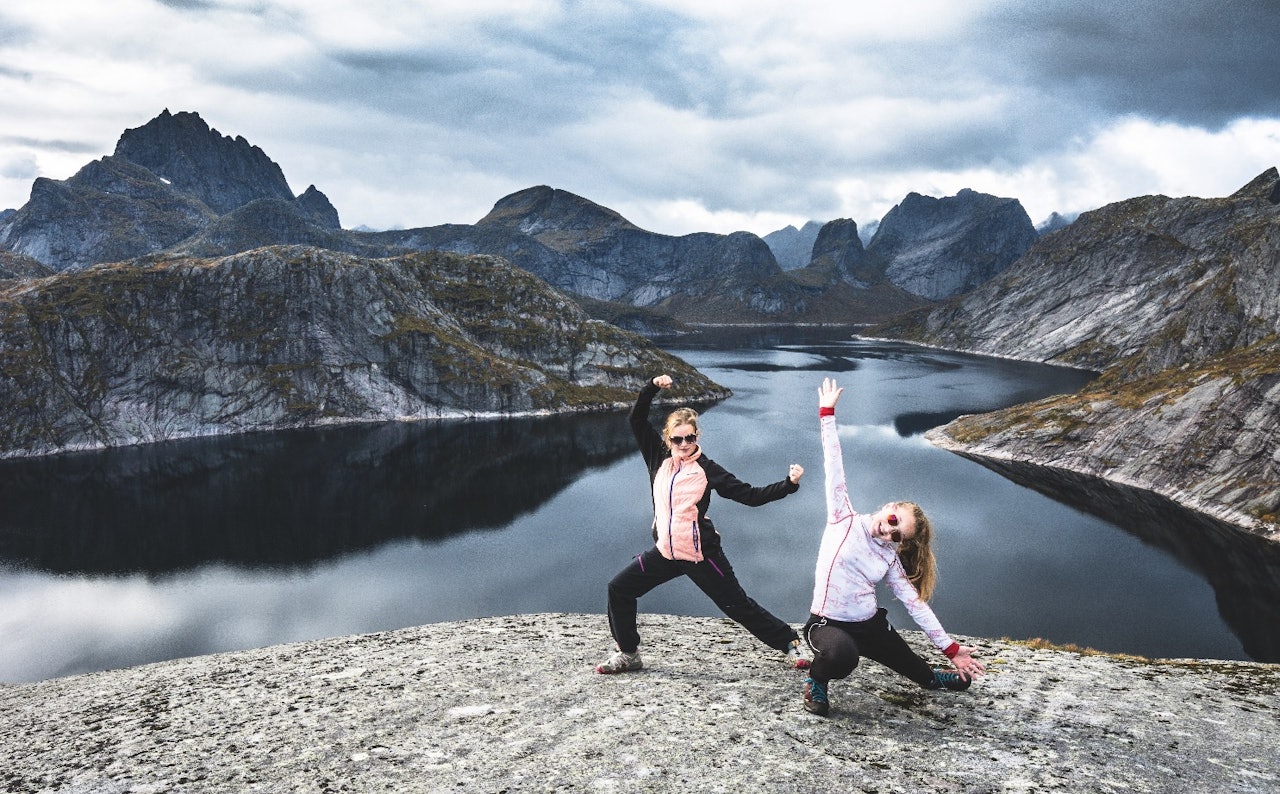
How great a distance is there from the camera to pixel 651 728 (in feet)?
34.7

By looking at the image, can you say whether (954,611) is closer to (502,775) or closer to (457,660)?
(457,660)

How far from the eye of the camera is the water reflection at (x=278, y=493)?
2793 inches

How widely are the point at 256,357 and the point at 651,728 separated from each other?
176628 mm

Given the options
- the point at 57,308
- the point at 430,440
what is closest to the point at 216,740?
the point at 430,440

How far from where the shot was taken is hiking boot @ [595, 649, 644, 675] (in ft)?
43.3

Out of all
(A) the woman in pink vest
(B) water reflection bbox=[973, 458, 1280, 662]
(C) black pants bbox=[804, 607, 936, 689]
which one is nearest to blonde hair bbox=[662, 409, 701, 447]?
(A) the woman in pink vest

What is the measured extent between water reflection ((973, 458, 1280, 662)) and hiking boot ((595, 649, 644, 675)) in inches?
1903

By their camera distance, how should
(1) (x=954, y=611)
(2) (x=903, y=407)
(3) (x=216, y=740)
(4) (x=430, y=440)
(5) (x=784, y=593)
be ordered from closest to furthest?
(3) (x=216, y=740)
(1) (x=954, y=611)
(5) (x=784, y=593)
(4) (x=430, y=440)
(2) (x=903, y=407)

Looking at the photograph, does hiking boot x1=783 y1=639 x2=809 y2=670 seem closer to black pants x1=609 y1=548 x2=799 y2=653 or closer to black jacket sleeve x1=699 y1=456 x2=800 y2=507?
black pants x1=609 y1=548 x2=799 y2=653

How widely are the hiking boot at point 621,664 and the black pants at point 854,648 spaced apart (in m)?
3.85

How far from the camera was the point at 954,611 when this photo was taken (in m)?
47.8

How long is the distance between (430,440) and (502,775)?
129300 mm

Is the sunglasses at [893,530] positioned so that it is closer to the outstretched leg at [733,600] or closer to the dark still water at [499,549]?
the outstretched leg at [733,600]

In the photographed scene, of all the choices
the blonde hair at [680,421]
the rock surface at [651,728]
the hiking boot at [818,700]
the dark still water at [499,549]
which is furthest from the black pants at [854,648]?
the dark still water at [499,549]
